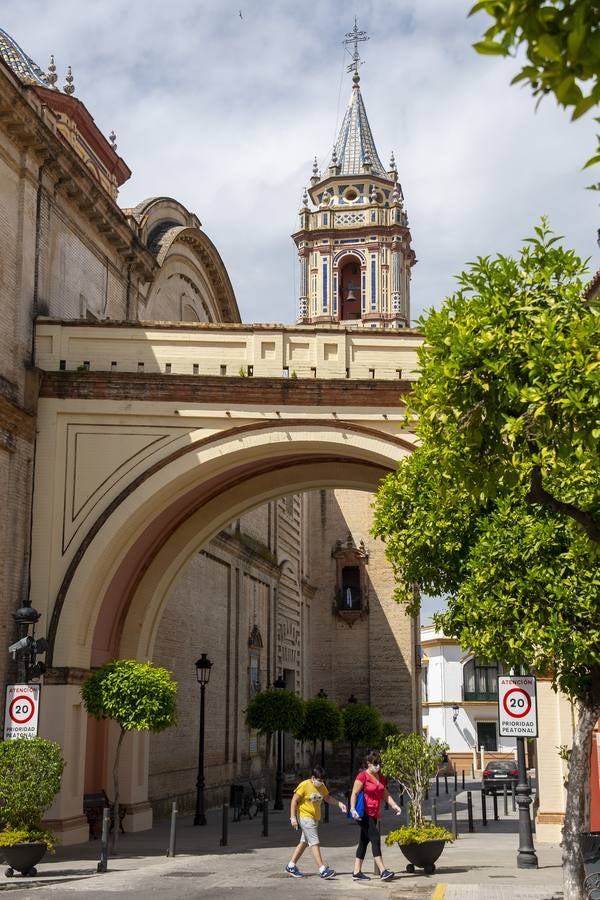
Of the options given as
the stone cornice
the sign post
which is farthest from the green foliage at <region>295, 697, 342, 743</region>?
the sign post

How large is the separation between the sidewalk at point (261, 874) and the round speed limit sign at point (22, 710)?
6.60ft

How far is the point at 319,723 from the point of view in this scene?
32.9 m

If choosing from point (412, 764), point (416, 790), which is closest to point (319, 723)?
point (412, 764)

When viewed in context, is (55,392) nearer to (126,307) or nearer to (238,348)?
(238,348)

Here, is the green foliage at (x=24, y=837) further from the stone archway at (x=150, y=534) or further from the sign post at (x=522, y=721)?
the sign post at (x=522, y=721)

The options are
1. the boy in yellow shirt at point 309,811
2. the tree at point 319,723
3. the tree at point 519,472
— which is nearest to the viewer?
the tree at point 519,472

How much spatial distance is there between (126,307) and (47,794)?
44.7 feet

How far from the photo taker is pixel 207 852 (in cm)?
1850

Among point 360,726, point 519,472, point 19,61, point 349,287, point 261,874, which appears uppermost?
point 349,287

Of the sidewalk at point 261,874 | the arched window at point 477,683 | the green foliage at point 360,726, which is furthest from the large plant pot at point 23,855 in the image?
the arched window at point 477,683

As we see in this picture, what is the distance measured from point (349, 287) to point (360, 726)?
104 feet

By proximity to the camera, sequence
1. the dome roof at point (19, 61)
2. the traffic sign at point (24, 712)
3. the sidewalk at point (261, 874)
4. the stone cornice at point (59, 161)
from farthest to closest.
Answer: the dome roof at point (19, 61)
the stone cornice at point (59, 161)
the traffic sign at point (24, 712)
the sidewalk at point (261, 874)

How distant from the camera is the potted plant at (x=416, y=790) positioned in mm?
15125

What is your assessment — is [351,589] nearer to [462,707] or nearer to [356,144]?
[462,707]
